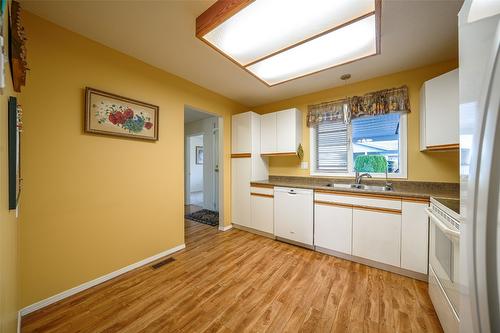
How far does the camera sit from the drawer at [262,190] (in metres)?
2.98

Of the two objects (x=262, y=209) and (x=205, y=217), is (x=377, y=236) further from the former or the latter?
(x=205, y=217)

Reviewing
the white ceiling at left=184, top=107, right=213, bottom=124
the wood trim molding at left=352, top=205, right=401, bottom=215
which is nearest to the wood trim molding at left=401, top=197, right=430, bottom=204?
the wood trim molding at left=352, top=205, right=401, bottom=215

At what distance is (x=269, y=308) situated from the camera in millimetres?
1517

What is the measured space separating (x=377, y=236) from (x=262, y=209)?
159cm

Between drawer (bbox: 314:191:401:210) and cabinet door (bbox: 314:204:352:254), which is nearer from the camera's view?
drawer (bbox: 314:191:401:210)

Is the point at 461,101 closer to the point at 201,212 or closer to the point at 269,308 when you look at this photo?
the point at 269,308

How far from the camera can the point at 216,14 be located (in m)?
1.37

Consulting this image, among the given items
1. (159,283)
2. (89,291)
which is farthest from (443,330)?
(89,291)

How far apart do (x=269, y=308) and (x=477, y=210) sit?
5.13 feet

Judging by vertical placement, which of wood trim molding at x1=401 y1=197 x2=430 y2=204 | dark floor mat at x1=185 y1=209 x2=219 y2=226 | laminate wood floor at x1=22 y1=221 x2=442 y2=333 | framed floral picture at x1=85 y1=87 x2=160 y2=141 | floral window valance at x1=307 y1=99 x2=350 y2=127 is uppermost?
floral window valance at x1=307 y1=99 x2=350 y2=127

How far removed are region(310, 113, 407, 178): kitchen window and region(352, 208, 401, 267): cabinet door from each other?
0.73m

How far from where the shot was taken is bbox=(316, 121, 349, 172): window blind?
286 centimetres

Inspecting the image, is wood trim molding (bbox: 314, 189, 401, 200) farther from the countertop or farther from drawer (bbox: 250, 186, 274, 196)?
drawer (bbox: 250, 186, 274, 196)

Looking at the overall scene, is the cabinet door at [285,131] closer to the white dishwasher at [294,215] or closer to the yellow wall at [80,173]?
the white dishwasher at [294,215]
